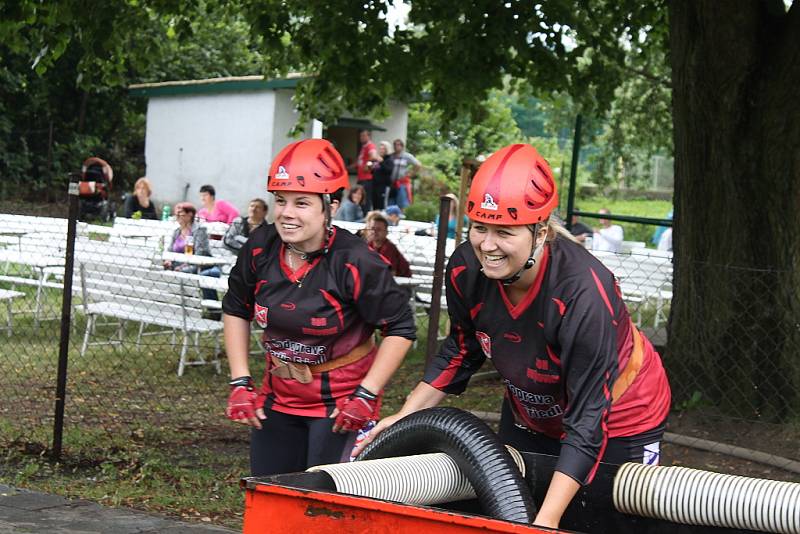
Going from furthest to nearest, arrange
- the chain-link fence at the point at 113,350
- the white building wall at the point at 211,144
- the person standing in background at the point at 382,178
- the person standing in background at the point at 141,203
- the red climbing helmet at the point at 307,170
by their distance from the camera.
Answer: the white building wall at the point at 211,144, the person standing in background at the point at 382,178, the person standing in background at the point at 141,203, the chain-link fence at the point at 113,350, the red climbing helmet at the point at 307,170

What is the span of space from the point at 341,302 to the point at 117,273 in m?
7.01

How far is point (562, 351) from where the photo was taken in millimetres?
3254

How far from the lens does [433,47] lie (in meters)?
11.0

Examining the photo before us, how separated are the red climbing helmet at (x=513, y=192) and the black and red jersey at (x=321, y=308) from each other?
1.03 metres

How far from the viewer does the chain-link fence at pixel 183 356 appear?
8.04m

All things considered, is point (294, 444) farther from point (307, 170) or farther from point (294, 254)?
point (307, 170)

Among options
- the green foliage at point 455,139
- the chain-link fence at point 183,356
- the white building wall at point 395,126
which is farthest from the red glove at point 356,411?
the green foliage at point 455,139


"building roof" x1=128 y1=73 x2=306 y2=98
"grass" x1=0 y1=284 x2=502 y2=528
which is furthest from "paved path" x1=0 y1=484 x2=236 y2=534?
"building roof" x1=128 y1=73 x2=306 y2=98

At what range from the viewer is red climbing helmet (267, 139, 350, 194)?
409 centimetres

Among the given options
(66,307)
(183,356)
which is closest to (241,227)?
(183,356)

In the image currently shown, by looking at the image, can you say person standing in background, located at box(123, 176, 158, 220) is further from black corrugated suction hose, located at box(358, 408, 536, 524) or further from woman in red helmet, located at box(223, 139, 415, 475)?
black corrugated suction hose, located at box(358, 408, 536, 524)

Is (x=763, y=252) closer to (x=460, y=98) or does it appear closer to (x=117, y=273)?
(x=460, y=98)

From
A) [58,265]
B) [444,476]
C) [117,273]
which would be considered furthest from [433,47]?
[444,476]

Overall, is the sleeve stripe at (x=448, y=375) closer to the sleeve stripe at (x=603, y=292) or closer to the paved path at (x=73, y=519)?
the sleeve stripe at (x=603, y=292)
